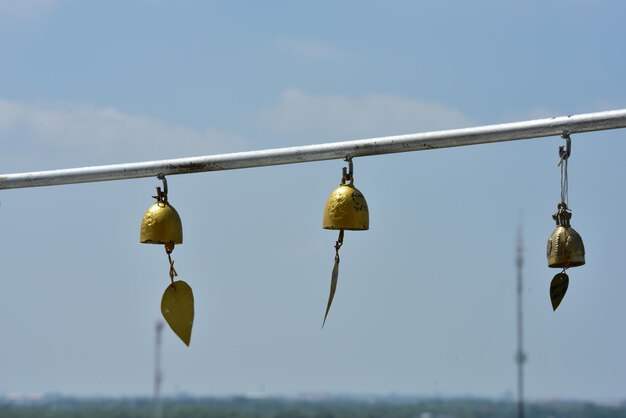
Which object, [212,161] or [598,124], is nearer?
[598,124]

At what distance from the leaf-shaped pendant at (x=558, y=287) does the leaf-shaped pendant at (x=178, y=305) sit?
2438 mm

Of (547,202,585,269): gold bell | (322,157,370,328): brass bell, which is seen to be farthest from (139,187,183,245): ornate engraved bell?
(547,202,585,269): gold bell

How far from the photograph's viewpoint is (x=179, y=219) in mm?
10680

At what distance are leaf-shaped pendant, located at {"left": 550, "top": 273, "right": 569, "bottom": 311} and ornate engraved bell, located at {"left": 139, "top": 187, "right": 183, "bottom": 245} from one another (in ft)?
8.55

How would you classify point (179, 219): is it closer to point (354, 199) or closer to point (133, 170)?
point (133, 170)

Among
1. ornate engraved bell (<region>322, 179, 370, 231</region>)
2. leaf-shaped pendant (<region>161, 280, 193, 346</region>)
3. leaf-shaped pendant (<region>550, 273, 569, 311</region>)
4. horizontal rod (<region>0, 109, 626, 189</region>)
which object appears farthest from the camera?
leaf-shaped pendant (<region>161, 280, 193, 346</region>)

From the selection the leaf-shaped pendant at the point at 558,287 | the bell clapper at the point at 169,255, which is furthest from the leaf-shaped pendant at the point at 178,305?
the leaf-shaped pendant at the point at 558,287

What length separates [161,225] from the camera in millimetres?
10562

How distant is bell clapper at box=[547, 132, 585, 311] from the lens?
9367 mm

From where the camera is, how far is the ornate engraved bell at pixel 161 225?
10.6 m

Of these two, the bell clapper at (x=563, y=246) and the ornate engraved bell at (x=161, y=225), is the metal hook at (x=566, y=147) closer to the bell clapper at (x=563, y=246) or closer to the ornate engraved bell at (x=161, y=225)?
the bell clapper at (x=563, y=246)

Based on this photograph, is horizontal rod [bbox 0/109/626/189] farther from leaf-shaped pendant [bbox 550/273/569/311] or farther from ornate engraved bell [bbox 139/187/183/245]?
leaf-shaped pendant [bbox 550/273/569/311]

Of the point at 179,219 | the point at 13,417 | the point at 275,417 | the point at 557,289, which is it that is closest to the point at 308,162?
the point at 179,219

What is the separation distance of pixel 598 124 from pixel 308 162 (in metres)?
1.95
